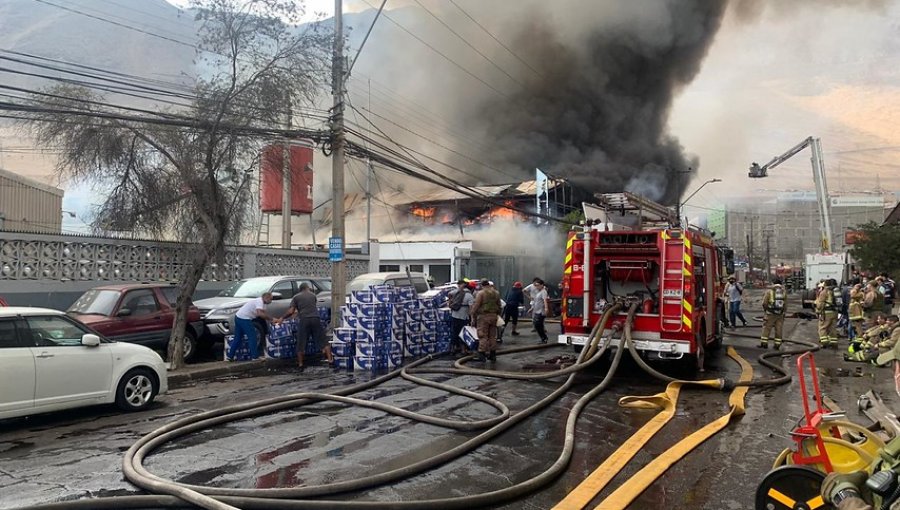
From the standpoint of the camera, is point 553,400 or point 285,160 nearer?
point 553,400

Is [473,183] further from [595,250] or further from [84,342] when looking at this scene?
[84,342]

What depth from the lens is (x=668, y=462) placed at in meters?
5.09

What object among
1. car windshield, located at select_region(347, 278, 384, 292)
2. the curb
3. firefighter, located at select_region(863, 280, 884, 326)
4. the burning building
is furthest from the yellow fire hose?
the burning building

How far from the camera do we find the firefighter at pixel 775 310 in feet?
41.7

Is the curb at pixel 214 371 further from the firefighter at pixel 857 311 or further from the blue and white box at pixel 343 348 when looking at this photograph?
the firefighter at pixel 857 311

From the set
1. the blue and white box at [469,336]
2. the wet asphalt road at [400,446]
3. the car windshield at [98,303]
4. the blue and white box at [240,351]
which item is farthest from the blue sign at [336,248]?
the wet asphalt road at [400,446]

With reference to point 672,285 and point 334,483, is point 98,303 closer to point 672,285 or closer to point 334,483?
point 334,483

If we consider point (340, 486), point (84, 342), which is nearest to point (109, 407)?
point (84, 342)

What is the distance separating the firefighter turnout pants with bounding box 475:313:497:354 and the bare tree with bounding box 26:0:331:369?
478cm

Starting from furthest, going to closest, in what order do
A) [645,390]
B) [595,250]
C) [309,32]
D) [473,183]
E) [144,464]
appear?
[473,183], [309,32], [595,250], [645,390], [144,464]

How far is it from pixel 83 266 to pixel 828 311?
15.8 meters

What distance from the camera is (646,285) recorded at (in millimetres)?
10383

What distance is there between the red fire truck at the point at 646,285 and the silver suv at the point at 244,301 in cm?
575

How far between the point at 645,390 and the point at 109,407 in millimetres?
6855
